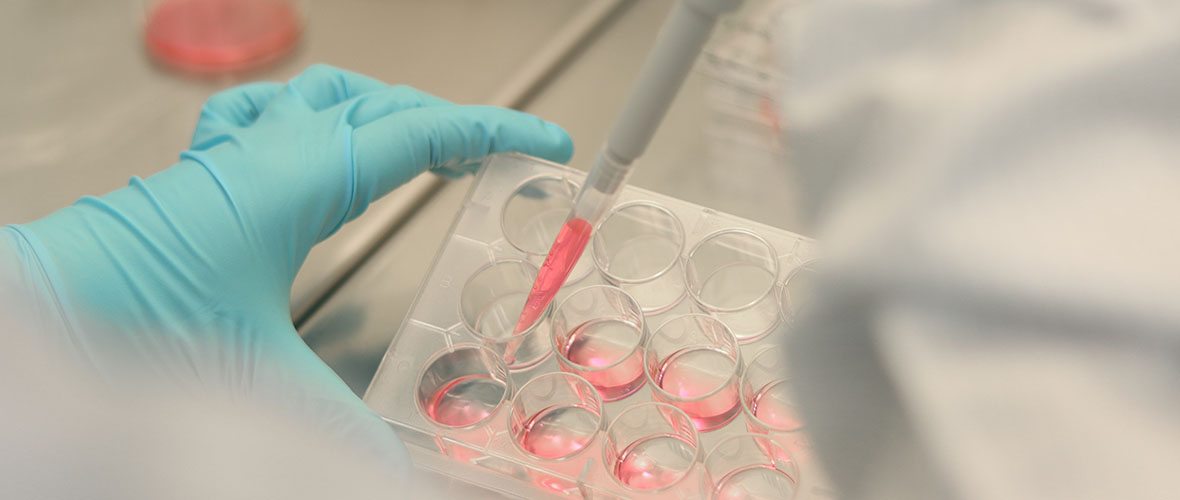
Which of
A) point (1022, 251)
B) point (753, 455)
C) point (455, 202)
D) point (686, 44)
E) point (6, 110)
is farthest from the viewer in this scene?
point (6, 110)

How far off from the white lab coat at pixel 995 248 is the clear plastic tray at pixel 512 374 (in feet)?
1.18

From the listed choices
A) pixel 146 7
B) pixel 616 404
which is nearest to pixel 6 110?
pixel 146 7

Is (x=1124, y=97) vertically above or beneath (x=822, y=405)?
above

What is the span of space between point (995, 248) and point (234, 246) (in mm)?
816

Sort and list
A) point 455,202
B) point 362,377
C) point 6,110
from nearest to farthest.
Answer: point 362,377 < point 455,202 < point 6,110

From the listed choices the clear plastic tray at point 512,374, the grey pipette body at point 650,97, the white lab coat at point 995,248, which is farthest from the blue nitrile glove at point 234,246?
the white lab coat at point 995,248

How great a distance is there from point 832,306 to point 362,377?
0.77m

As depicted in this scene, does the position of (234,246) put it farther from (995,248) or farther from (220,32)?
(995,248)

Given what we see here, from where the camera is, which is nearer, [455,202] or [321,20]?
[455,202]

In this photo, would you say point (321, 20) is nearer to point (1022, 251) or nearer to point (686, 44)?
point (686, 44)

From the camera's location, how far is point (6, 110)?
142cm

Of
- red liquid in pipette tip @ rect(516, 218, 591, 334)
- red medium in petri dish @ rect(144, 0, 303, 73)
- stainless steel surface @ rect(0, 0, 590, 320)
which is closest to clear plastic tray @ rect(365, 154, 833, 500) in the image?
red liquid in pipette tip @ rect(516, 218, 591, 334)

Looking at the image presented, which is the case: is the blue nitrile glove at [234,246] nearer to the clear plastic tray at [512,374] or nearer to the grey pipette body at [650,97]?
the clear plastic tray at [512,374]

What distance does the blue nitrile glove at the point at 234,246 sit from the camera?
34.1 inches
